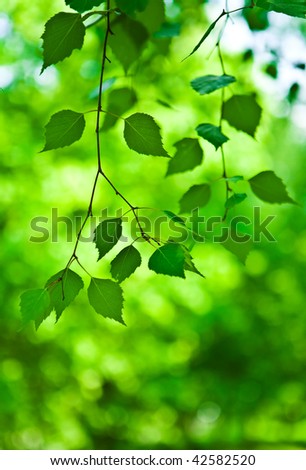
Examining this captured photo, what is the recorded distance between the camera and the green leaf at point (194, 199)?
69 cm

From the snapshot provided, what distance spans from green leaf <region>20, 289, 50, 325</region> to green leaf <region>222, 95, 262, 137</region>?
369 millimetres

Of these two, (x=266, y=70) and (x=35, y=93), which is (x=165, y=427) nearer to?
(x=35, y=93)

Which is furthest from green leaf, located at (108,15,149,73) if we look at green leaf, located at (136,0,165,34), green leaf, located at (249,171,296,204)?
green leaf, located at (249,171,296,204)

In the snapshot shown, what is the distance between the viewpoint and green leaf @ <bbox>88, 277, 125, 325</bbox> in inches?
20.9

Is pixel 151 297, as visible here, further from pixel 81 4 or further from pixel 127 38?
pixel 81 4

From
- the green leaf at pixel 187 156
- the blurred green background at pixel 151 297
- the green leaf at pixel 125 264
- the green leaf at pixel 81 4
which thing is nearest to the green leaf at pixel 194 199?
the green leaf at pixel 187 156

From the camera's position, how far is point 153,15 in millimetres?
841

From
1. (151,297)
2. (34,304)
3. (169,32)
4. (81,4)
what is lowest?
(34,304)

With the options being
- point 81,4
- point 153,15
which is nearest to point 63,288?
point 81,4

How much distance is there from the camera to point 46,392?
4.56 metres

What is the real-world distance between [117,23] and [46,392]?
417 centimetres

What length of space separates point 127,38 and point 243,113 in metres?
0.21

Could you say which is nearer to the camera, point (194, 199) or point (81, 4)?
point (81, 4)

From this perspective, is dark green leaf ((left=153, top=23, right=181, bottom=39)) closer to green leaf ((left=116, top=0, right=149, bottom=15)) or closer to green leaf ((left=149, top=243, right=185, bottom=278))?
green leaf ((left=116, top=0, right=149, bottom=15))
